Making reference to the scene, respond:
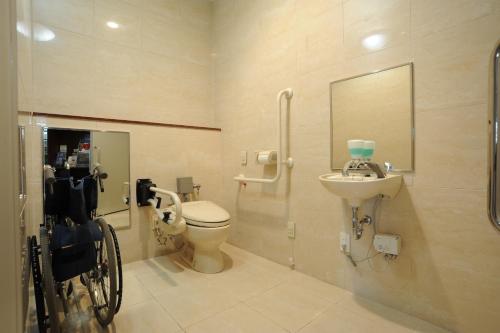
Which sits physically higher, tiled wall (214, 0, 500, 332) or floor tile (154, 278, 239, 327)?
tiled wall (214, 0, 500, 332)

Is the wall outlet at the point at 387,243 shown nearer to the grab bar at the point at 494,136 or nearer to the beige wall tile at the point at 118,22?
the grab bar at the point at 494,136

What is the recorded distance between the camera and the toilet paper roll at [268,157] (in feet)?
6.72

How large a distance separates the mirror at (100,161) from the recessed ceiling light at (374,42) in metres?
1.88

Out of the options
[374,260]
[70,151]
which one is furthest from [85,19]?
[374,260]

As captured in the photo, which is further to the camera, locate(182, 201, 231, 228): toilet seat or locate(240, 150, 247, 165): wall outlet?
locate(240, 150, 247, 165): wall outlet

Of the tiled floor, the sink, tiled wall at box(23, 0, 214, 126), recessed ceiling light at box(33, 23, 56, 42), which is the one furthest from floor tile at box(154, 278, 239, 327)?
recessed ceiling light at box(33, 23, 56, 42)

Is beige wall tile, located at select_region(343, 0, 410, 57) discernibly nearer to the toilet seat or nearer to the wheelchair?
the toilet seat

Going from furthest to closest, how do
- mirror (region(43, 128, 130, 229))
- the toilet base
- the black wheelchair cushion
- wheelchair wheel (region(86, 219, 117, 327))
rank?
the toilet base
mirror (region(43, 128, 130, 229))
wheelchair wheel (region(86, 219, 117, 327))
the black wheelchair cushion

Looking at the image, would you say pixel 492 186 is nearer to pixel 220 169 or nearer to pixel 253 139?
pixel 253 139

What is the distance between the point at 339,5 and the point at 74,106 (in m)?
2.02

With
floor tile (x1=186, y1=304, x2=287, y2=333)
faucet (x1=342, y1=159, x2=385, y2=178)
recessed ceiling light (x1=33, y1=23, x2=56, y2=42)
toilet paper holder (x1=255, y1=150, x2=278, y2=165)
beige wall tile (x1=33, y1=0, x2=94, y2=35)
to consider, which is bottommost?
floor tile (x1=186, y1=304, x2=287, y2=333)

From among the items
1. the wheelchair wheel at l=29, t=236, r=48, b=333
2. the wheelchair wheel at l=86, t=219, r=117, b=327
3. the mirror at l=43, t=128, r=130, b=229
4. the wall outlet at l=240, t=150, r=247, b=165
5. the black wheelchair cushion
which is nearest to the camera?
the wheelchair wheel at l=29, t=236, r=48, b=333

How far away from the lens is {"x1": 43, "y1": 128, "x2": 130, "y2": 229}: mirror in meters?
1.82

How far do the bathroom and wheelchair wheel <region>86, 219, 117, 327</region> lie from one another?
0.26ft
